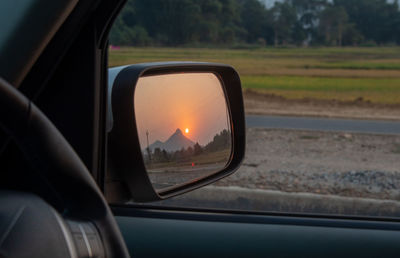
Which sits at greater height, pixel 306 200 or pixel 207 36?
pixel 207 36

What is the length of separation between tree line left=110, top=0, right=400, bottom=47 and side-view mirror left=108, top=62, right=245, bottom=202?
0.47 metres

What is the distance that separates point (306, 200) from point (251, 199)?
1.76 ft

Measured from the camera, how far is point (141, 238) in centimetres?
195

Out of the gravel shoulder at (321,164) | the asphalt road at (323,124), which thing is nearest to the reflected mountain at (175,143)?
the gravel shoulder at (321,164)

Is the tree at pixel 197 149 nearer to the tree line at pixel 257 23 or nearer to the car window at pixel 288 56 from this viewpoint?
the car window at pixel 288 56

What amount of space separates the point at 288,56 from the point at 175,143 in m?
3.25

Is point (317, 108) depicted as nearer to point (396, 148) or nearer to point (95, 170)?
point (396, 148)

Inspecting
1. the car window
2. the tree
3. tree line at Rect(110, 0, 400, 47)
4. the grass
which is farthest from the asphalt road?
the tree

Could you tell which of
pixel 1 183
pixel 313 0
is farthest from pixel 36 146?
pixel 313 0

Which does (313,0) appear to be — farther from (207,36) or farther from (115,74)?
(115,74)

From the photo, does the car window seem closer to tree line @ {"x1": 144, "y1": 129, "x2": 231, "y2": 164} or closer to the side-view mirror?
the side-view mirror

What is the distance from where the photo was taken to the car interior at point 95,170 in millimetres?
966

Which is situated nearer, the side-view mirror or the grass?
the side-view mirror

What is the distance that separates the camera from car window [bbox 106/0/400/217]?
252 centimetres
